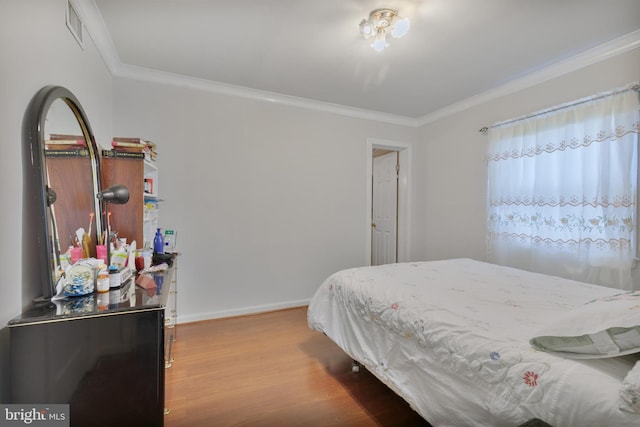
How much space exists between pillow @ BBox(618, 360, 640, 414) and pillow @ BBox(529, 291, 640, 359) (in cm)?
12

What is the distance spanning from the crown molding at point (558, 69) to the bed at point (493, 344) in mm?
1858

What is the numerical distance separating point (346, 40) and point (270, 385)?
252cm

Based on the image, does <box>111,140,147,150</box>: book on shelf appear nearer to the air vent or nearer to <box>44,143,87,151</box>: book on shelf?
<box>44,143,87,151</box>: book on shelf

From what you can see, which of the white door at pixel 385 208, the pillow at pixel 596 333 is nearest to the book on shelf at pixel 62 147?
the pillow at pixel 596 333

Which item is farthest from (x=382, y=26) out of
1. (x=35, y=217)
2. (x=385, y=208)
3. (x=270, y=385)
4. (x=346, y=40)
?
(x=385, y=208)

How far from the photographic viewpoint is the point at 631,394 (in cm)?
72

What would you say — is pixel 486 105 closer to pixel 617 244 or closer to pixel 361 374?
pixel 617 244

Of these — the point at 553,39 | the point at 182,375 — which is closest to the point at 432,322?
the point at 182,375

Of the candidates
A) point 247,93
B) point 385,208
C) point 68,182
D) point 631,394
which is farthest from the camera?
point 385,208

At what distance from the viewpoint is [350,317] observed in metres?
1.88

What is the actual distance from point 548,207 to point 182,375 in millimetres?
3300

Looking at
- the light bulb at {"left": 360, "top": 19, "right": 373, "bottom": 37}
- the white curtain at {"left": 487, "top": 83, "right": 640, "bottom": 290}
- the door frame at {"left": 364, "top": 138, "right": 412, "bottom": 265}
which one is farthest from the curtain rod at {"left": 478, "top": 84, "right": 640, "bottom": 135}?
the light bulb at {"left": 360, "top": 19, "right": 373, "bottom": 37}

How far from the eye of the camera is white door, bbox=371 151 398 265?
14.0 feet

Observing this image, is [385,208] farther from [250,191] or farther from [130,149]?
[130,149]
